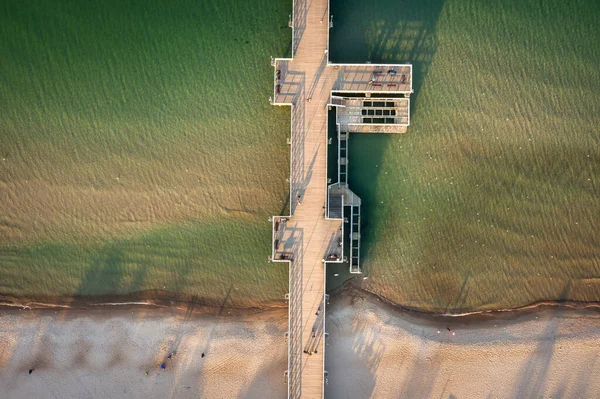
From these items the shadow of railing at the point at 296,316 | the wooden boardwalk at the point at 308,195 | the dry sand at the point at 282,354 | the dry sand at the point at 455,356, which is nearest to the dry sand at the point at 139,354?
the dry sand at the point at 282,354

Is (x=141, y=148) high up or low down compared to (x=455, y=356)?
up

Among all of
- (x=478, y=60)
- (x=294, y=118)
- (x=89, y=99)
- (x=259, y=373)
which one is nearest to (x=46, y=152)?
(x=89, y=99)

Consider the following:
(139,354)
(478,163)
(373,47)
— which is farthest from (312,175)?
(139,354)

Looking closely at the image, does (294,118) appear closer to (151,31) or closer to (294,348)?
(151,31)

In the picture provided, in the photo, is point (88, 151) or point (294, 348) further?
point (88, 151)

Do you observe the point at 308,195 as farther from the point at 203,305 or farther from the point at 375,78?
the point at 203,305

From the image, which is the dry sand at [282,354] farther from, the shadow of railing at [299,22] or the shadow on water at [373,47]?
the shadow of railing at [299,22]

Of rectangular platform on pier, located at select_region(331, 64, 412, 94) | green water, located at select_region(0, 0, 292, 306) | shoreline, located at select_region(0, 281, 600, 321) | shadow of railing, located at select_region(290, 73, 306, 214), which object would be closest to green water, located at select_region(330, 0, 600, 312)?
shoreline, located at select_region(0, 281, 600, 321)
